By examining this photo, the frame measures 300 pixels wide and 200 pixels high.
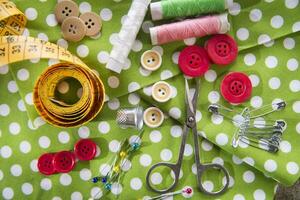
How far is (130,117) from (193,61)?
0.19 m

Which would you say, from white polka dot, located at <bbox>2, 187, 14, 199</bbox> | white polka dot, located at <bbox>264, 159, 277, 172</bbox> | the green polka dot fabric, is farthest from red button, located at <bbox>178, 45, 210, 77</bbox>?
white polka dot, located at <bbox>2, 187, 14, 199</bbox>

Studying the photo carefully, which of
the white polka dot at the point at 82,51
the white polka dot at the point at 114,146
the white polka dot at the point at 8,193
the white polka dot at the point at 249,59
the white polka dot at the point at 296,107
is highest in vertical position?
the white polka dot at the point at 82,51

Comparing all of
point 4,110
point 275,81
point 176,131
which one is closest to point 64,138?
point 4,110

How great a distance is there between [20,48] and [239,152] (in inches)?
20.7

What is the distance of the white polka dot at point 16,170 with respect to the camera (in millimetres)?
1155

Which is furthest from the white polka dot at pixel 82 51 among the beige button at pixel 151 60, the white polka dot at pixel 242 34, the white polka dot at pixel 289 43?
the white polka dot at pixel 289 43

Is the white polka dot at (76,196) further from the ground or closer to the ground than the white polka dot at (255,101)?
closer to the ground

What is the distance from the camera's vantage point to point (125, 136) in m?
1.14

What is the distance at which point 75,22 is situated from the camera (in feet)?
3.59

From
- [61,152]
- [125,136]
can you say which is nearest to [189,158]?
[125,136]

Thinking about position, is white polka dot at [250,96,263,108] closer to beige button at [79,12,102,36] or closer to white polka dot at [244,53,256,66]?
white polka dot at [244,53,256,66]

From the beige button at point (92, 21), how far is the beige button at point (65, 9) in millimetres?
20

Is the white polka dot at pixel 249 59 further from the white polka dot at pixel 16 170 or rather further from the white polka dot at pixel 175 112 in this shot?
the white polka dot at pixel 16 170

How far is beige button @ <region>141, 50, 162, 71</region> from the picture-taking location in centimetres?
110
